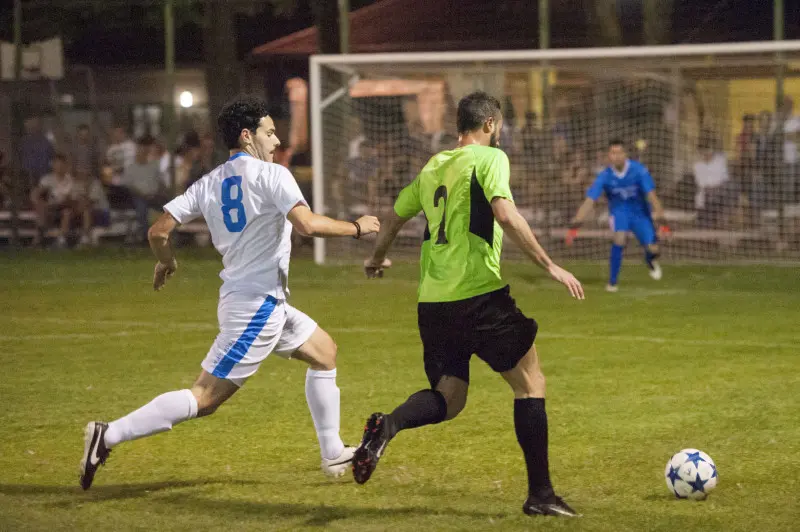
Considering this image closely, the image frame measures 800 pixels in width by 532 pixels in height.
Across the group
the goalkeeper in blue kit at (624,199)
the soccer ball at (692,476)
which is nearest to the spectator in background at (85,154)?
the goalkeeper in blue kit at (624,199)

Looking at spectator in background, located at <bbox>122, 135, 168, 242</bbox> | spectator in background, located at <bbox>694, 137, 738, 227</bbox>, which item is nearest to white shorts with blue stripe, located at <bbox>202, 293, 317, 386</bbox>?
spectator in background, located at <bbox>694, 137, 738, 227</bbox>

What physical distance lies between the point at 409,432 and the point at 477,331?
86.0 inches

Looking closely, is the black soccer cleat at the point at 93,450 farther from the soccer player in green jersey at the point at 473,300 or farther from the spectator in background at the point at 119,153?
the spectator in background at the point at 119,153

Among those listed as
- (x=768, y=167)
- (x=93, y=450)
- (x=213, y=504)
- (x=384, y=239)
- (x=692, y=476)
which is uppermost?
(x=384, y=239)

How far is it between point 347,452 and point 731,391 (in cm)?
353

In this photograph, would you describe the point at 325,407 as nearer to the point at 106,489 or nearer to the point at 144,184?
the point at 106,489

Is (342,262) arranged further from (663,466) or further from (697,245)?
(663,466)

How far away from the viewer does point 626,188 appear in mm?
15719

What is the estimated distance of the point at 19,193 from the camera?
22.9 metres

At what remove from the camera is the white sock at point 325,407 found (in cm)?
650

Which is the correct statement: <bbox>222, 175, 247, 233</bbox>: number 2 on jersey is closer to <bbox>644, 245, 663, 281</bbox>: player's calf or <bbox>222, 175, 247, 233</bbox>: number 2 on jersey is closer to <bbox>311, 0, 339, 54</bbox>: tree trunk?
<bbox>644, 245, 663, 281</bbox>: player's calf

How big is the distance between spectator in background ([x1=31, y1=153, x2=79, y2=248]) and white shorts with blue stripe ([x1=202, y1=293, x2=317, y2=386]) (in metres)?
16.7

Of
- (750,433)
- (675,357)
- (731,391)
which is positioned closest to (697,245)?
(675,357)

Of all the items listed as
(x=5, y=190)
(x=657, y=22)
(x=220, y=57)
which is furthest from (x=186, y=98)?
(x=657, y=22)
